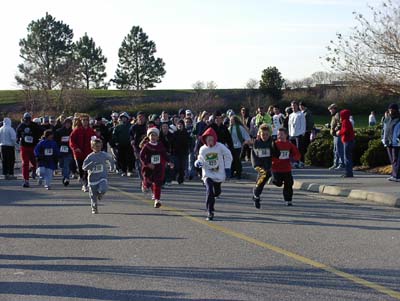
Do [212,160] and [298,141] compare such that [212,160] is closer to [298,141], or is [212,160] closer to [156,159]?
[156,159]

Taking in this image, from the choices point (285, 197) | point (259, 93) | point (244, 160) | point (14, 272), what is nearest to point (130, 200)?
point (285, 197)

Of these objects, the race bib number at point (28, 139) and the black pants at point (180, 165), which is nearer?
the black pants at point (180, 165)

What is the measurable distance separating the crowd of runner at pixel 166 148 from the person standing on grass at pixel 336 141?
0.14 ft

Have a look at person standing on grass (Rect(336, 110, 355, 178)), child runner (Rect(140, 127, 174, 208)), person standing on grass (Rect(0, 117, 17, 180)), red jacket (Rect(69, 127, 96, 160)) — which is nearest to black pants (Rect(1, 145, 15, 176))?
person standing on grass (Rect(0, 117, 17, 180))

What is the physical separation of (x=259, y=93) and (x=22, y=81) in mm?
22332

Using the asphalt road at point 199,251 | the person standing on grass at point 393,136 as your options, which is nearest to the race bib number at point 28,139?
the asphalt road at point 199,251

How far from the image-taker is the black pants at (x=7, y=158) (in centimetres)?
2236

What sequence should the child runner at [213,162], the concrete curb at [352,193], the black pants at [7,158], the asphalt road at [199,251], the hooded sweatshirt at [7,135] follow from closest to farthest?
the asphalt road at [199,251] → the child runner at [213,162] → the concrete curb at [352,193] → the hooded sweatshirt at [7,135] → the black pants at [7,158]

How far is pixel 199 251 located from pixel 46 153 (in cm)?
1068

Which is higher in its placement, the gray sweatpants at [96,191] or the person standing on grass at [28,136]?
the person standing on grass at [28,136]

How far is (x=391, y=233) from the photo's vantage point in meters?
11.5

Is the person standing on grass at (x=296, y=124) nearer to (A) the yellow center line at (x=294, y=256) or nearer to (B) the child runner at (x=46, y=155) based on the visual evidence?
(B) the child runner at (x=46, y=155)

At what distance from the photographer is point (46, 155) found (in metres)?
20.0

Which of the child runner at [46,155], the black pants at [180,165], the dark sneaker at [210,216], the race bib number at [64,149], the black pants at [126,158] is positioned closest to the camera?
the dark sneaker at [210,216]
